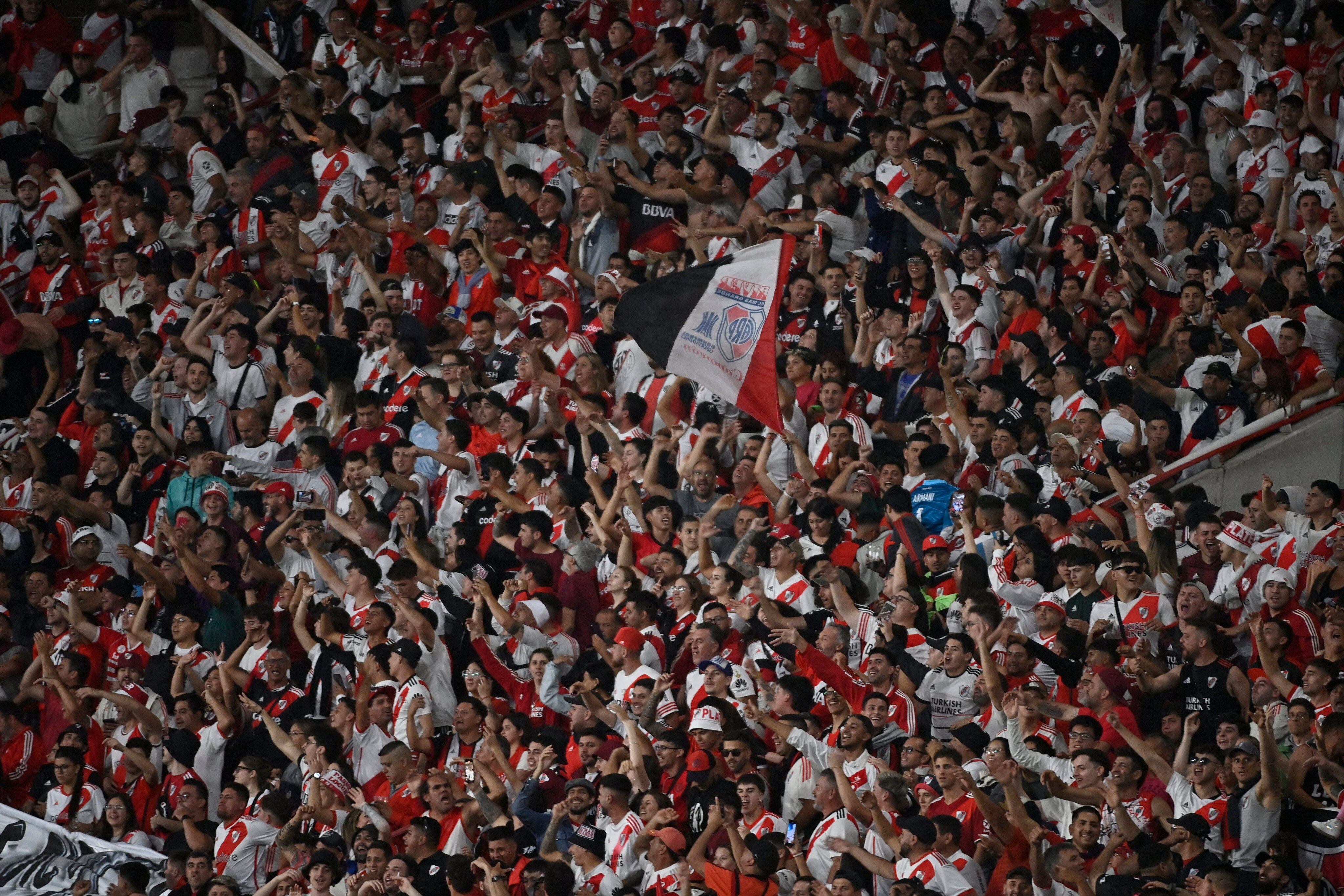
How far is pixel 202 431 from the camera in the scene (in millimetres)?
15219

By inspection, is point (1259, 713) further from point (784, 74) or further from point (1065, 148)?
point (784, 74)

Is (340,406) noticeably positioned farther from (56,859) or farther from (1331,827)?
(1331,827)

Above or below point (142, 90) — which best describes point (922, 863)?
below

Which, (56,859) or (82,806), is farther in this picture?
(82,806)

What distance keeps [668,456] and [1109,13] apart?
4.89m

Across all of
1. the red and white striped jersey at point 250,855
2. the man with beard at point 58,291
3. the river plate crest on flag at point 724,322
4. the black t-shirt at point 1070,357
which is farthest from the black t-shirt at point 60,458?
the black t-shirt at point 1070,357

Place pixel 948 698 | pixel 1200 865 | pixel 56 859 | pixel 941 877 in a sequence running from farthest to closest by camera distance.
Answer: pixel 56 859 → pixel 948 698 → pixel 941 877 → pixel 1200 865

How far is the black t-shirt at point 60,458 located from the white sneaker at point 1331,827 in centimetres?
888

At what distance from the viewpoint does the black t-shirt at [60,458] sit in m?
15.1

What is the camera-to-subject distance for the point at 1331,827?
1028 centimetres

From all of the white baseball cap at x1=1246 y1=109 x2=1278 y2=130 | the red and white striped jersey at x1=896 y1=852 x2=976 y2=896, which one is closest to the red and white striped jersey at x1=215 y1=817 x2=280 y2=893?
the red and white striped jersey at x1=896 y1=852 x2=976 y2=896

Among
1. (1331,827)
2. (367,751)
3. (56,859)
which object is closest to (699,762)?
(367,751)

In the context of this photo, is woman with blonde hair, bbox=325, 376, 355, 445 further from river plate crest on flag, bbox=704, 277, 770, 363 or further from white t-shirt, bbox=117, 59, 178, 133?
white t-shirt, bbox=117, 59, 178, 133

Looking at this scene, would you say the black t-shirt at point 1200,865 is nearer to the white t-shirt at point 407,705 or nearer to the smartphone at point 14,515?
the white t-shirt at point 407,705
